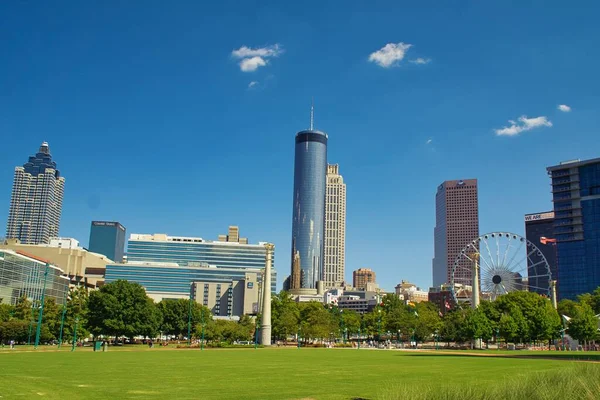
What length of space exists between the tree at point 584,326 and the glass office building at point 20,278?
10637cm

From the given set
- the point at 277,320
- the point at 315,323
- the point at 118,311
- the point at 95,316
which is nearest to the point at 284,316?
the point at 277,320

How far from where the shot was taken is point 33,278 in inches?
5689

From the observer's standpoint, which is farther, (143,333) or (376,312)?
(376,312)

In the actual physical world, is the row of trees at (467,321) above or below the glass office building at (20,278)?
below

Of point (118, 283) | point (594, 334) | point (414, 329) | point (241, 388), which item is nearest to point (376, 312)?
point (414, 329)

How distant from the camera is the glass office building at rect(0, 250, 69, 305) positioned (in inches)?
5084

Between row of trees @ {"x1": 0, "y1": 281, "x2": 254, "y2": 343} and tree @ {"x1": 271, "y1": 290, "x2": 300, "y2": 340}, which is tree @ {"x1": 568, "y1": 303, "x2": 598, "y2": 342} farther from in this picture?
row of trees @ {"x1": 0, "y1": 281, "x2": 254, "y2": 343}

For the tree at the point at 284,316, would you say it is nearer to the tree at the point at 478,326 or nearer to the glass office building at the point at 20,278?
the tree at the point at 478,326

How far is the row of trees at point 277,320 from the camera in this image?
9900 centimetres

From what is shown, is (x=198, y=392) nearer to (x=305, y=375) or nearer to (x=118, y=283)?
(x=305, y=375)

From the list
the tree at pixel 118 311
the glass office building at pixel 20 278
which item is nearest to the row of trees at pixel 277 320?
the tree at pixel 118 311

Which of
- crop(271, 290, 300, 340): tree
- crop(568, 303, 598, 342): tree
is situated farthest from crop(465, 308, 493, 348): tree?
crop(271, 290, 300, 340): tree

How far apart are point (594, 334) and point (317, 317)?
5851 cm

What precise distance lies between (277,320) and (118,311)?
135ft
